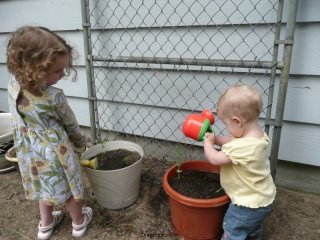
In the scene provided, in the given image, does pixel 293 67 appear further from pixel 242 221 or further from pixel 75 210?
pixel 75 210

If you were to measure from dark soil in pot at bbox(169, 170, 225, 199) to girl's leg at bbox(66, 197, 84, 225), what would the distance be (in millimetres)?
561

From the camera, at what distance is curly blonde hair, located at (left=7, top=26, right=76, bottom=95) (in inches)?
52.9

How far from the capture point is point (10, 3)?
2.67 metres

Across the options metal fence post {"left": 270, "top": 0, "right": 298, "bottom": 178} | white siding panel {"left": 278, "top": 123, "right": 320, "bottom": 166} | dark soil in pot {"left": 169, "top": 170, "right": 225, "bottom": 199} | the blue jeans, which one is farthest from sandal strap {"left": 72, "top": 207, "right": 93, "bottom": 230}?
white siding panel {"left": 278, "top": 123, "right": 320, "bottom": 166}

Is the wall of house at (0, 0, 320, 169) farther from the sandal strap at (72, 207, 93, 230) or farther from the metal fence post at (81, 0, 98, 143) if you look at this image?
the sandal strap at (72, 207, 93, 230)

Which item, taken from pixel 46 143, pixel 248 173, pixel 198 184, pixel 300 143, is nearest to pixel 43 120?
pixel 46 143

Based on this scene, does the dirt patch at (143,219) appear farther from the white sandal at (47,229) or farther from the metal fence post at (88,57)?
the metal fence post at (88,57)

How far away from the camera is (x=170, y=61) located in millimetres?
1989

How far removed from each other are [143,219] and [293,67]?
1.34 metres

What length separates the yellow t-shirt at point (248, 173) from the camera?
1.37m

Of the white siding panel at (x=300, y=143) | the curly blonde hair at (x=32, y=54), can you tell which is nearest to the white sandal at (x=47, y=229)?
the curly blonde hair at (x=32, y=54)

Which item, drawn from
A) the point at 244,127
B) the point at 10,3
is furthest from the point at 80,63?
the point at 244,127

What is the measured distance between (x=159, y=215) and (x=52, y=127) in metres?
0.90

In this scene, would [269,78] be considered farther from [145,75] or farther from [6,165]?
[6,165]
